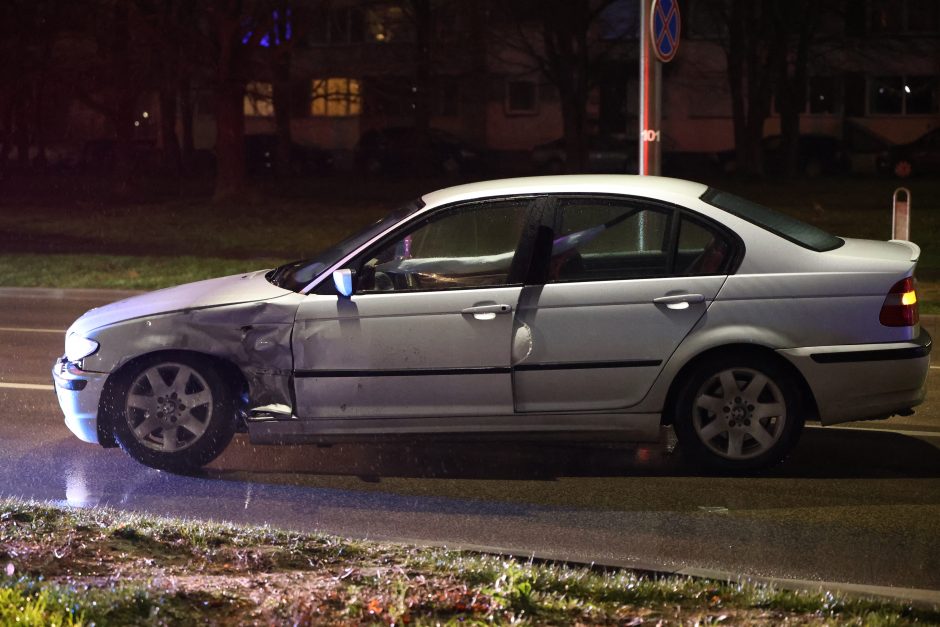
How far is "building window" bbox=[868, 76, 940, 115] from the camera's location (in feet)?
183

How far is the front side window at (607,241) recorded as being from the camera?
23.3 ft

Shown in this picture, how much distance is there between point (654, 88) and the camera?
12.7 m

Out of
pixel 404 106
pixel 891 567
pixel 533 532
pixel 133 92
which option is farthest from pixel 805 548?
pixel 404 106

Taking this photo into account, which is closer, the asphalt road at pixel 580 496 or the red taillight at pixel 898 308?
the asphalt road at pixel 580 496

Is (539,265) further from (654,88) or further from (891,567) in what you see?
(654,88)

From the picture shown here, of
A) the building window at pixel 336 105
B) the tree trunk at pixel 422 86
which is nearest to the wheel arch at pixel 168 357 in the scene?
the tree trunk at pixel 422 86

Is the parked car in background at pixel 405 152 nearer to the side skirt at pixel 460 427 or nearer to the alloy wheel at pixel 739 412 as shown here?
the side skirt at pixel 460 427

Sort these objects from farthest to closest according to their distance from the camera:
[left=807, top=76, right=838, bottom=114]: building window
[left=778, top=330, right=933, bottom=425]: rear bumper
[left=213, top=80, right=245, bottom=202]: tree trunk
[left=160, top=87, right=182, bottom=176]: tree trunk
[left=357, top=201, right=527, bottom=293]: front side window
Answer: [left=807, top=76, right=838, bottom=114]: building window, [left=160, top=87, right=182, bottom=176]: tree trunk, [left=213, top=80, right=245, bottom=202]: tree trunk, [left=357, top=201, right=527, bottom=293]: front side window, [left=778, top=330, right=933, bottom=425]: rear bumper

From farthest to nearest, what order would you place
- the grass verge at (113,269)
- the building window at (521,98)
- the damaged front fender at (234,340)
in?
1. the building window at (521,98)
2. the grass verge at (113,269)
3. the damaged front fender at (234,340)

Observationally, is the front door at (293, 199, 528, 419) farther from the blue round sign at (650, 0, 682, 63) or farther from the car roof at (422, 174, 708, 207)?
the blue round sign at (650, 0, 682, 63)

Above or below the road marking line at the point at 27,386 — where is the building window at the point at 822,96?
above

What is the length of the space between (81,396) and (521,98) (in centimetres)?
5188

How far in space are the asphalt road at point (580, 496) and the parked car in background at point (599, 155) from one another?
1666 inches

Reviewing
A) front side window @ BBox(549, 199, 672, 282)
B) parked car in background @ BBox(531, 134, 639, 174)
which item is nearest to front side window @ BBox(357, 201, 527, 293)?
front side window @ BBox(549, 199, 672, 282)
